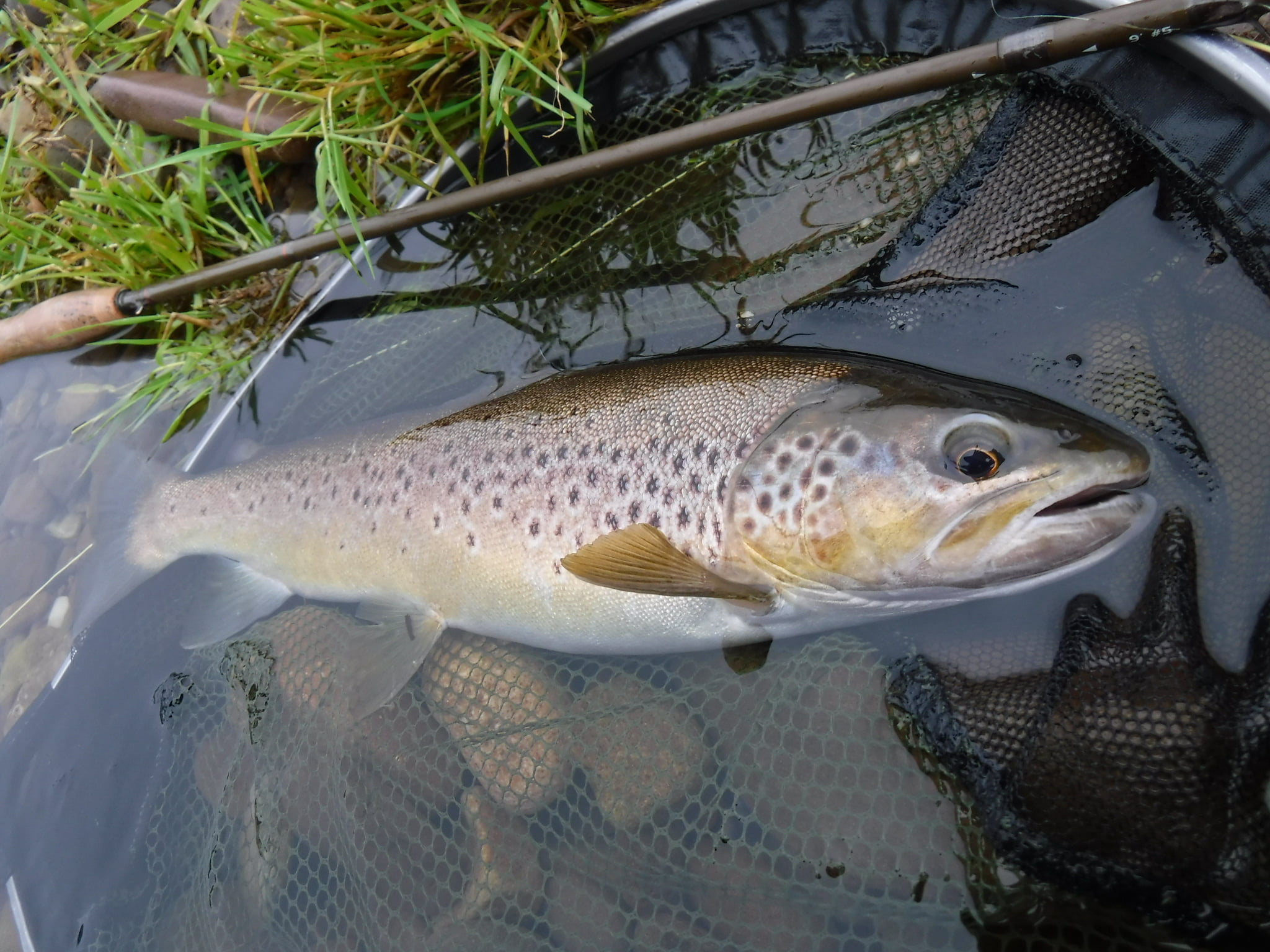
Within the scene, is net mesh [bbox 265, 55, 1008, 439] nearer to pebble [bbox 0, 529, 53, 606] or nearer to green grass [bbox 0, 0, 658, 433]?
green grass [bbox 0, 0, 658, 433]

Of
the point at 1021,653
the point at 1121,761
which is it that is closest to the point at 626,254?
the point at 1021,653

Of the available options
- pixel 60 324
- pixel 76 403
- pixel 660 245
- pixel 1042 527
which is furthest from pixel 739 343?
pixel 76 403

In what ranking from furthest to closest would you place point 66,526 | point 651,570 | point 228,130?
point 66,526, point 228,130, point 651,570

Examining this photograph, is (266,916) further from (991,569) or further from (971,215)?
(971,215)

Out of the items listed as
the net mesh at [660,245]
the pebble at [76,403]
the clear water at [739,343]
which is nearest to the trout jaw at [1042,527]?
the clear water at [739,343]

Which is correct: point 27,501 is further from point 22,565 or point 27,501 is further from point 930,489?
point 930,489

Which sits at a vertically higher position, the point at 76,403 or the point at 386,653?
the point at 76,403

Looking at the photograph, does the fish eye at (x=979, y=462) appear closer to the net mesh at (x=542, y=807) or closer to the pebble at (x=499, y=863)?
the net mesh at (x=542, y=807)
